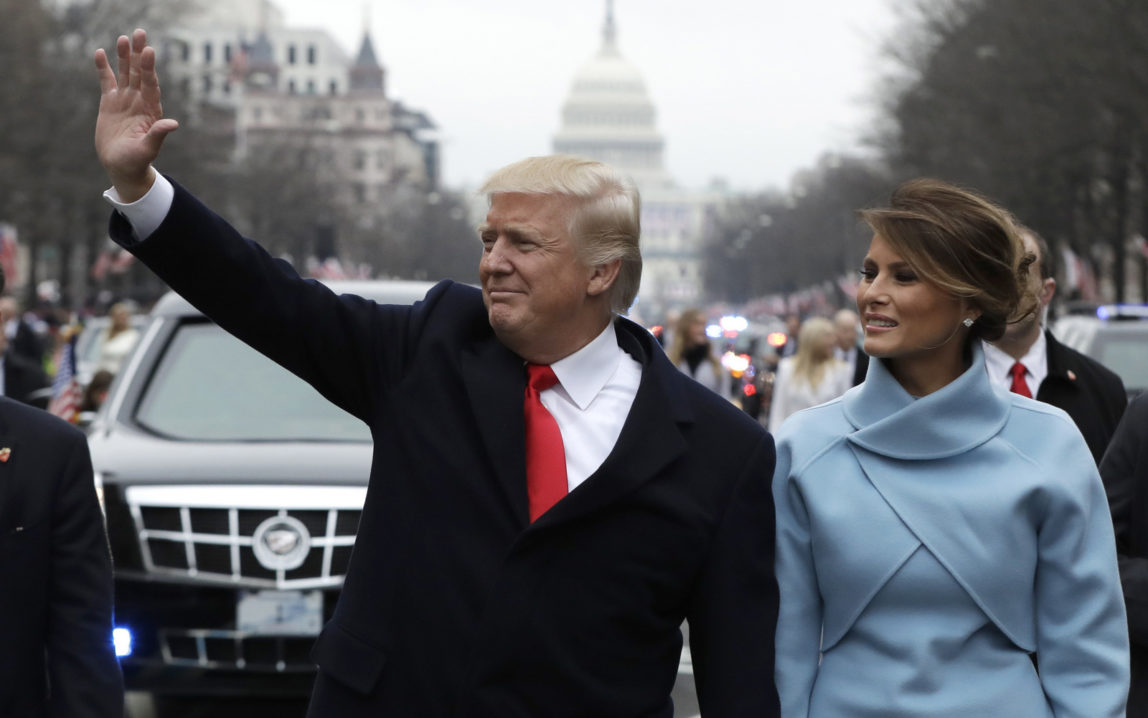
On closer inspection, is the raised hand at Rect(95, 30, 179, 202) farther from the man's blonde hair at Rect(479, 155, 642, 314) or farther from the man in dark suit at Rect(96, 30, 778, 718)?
the man's blonde hair at Rect(479, 155, 642, 314)

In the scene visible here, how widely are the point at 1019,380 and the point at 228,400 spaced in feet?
11.2

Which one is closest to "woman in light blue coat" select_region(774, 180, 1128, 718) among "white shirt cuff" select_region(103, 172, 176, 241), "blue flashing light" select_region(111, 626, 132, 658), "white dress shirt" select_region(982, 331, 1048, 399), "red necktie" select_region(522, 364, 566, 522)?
"red necktie" select_region(522, 364, 566, 522)

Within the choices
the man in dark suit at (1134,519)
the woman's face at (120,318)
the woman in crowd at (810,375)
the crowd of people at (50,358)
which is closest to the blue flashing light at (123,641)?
the crowd of people at (50,358)

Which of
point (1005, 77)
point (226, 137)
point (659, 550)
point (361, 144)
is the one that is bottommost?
point (361, 144)

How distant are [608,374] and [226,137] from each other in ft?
186

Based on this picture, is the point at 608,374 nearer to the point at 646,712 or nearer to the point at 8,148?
the point at 646,712

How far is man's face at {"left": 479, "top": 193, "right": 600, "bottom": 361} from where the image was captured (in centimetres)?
378

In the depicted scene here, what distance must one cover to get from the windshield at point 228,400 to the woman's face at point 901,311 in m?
4.35

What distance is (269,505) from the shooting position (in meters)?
7.47

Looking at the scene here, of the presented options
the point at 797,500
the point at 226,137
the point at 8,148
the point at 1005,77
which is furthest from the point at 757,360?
the point at 797,500

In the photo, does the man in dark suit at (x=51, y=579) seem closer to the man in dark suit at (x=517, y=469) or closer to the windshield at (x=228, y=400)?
the man in dark suit at (x=517, y=469)

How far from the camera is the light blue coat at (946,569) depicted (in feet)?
12.2

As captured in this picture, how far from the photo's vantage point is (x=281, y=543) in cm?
741

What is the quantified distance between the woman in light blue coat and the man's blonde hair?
0.44 m
